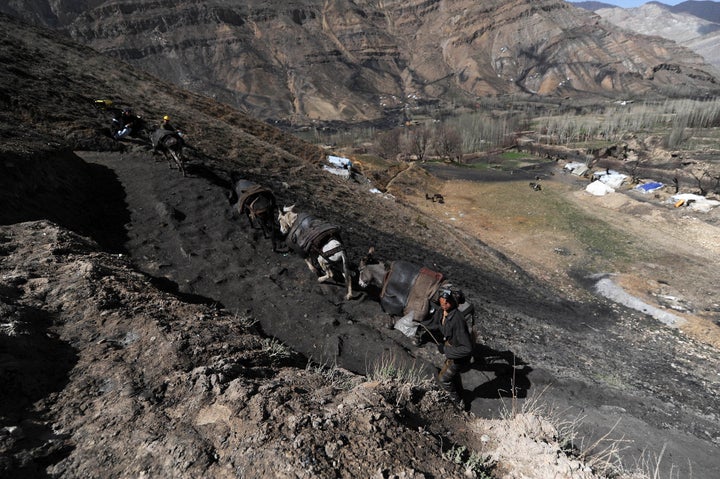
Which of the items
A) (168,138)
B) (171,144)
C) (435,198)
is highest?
(168,138)

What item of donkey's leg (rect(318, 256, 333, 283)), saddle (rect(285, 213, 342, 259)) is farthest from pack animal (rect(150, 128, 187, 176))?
donkey's leg (rect(318, 256, 333, 283))

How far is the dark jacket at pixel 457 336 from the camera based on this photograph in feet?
15.8

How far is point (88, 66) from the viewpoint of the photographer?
19203 millimetres

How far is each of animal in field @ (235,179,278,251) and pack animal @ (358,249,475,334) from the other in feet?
10.7

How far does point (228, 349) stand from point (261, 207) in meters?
4.92

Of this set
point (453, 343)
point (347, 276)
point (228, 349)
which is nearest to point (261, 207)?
point (347, 276)

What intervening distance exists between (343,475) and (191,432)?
138 cm

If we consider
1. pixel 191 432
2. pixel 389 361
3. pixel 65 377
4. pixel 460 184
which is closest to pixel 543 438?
pixel 389 361

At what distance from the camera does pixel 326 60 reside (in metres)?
181

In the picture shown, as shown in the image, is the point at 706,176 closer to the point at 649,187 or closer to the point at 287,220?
the point at 649,187

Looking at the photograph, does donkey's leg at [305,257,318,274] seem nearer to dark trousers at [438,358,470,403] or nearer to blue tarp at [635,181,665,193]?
dark trousers at [438,358,470,403]

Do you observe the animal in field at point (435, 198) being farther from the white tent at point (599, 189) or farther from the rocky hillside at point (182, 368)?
the rocky hillside at point (182, 368)

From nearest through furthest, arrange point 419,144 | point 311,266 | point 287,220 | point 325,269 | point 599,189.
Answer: point 325,269
point 311,266
point 287,220
point 599,189
point 419,144

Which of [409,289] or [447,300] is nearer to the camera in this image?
[447,300]
